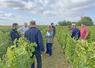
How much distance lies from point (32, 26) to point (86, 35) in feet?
10.4

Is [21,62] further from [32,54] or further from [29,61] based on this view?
[32,54]

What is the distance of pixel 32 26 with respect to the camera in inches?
406

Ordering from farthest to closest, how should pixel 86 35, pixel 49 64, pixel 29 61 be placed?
pixel 49 64, pixel 86 35, pixel 29 61

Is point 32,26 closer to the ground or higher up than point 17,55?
higher up

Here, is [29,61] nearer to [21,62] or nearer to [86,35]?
[21,62]

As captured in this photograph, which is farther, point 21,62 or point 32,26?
point 32,26

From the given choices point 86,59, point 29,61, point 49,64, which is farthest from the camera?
point 49,64

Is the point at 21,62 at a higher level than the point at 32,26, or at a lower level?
lower

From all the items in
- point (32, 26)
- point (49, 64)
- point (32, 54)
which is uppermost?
point (32, 26)

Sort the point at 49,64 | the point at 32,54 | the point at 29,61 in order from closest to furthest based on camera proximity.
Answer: the point at 29,61, the point at 32,54, the point at 49,64

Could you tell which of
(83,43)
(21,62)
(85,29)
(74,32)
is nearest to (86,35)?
(85,29)

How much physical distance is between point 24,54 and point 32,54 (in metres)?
1.61

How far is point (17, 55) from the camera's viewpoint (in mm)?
8250

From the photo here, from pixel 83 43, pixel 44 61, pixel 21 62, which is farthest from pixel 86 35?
pixel 21 62
